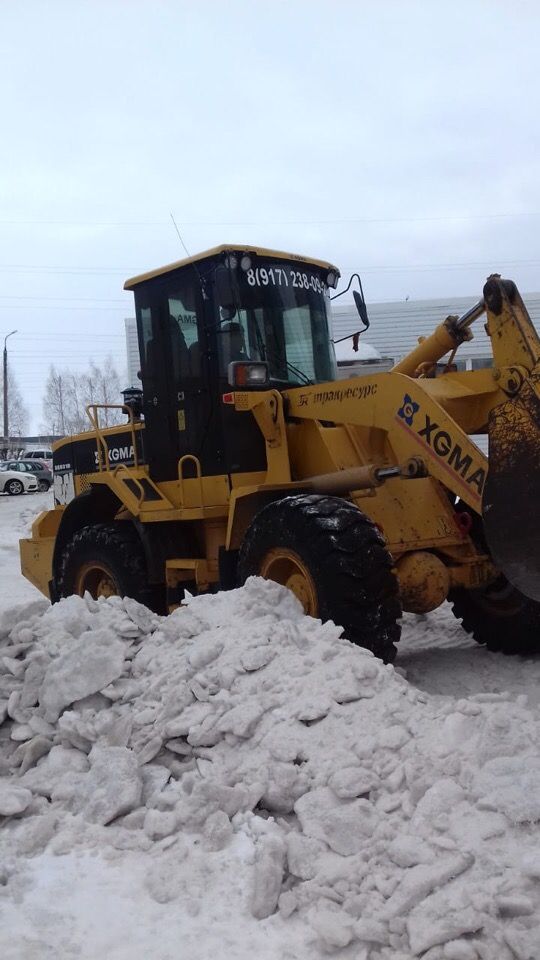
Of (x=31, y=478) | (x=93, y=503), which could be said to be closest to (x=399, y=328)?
(x=31, y=478)

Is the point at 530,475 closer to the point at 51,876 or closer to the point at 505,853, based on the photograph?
the point at 505,853

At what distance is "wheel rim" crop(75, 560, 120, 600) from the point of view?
294 inches

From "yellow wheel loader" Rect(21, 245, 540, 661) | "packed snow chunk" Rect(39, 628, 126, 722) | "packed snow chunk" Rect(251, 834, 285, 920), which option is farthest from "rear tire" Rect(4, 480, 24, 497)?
"packed snow chunk" Rect(251, 834, 285, 920)

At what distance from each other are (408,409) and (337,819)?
2814 millimetres

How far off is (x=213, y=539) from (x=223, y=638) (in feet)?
7.60

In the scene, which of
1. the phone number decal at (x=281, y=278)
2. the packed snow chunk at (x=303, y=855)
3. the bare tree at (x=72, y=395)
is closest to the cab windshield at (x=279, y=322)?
the phone number decal at (x=281, y=278)

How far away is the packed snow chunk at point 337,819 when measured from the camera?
130 inches

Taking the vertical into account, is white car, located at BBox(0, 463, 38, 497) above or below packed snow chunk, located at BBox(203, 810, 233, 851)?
above

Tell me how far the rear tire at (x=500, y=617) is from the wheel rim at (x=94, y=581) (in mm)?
2763

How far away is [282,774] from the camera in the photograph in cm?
368

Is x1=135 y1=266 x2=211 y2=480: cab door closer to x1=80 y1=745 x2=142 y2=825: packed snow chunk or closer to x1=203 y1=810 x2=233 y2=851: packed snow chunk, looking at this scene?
x1=80 y1=745 x2=142 y2=825: packed snow chunk

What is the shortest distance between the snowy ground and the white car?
1057 inches

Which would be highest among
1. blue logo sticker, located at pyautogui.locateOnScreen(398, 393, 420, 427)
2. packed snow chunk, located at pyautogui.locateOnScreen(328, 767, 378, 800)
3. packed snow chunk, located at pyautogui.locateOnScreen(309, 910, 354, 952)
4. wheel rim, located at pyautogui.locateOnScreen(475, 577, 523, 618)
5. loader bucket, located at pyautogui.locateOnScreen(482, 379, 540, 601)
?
blue logo sticker, located at pyautogui.locateOnScreen(398, 393, 420, 427)

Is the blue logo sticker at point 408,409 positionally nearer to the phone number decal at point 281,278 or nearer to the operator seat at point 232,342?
the operator seat at point 232,342
